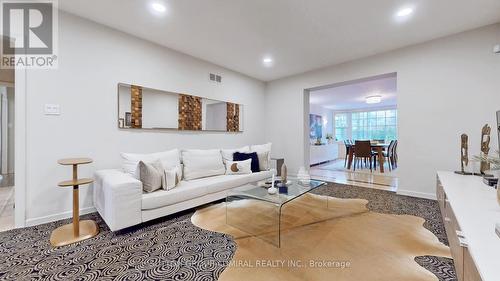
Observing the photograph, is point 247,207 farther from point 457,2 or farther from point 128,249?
point 457,2

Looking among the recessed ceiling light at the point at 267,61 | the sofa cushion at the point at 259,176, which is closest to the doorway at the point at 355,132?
the recessed ceiling light at the point at 267,61

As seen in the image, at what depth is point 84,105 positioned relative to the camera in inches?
106

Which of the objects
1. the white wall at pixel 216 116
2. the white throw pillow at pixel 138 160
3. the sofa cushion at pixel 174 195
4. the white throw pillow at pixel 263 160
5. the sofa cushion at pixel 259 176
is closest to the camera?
the sofa cushion at pixel 174 195

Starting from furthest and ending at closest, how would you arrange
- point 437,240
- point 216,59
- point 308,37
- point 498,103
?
point 216,59 < point 308,37 < point 498,103 < point 437,240

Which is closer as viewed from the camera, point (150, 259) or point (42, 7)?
point (150, 259)

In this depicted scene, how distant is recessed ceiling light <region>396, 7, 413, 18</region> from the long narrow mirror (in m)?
3.16

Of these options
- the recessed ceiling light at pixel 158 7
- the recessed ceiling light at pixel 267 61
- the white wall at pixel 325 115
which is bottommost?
the white wall at pixel 325 115

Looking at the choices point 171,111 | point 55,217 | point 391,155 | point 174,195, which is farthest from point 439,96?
point 55,217

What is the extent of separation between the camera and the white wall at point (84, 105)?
239 centimetres

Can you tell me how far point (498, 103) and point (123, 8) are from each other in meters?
5.01

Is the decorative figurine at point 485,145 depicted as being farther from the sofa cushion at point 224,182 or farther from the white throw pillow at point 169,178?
the white throw pillow at point 169,178

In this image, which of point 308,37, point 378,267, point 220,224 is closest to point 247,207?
point 220,224

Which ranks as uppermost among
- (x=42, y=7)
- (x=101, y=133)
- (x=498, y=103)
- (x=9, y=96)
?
(x=42, y=7)

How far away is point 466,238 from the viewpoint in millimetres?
1133
